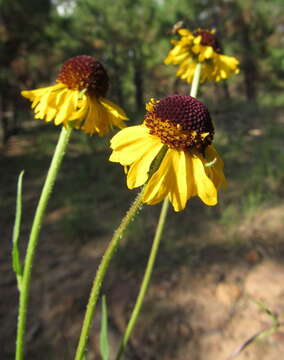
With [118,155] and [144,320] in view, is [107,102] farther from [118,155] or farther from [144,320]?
[144,320]

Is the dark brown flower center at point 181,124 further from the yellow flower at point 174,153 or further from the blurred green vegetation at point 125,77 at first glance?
the blurred green vegetation at point 125,77

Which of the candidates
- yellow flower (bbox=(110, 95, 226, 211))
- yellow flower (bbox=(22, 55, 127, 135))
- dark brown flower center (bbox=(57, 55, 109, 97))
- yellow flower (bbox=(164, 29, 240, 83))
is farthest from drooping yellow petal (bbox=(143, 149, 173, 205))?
yellow flower (bbox=(164, 29, 240, 83))

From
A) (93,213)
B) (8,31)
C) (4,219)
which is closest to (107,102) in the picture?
(93,213)

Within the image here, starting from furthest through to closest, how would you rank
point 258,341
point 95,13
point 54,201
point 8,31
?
point 95,13
point 8,31
point 54,201
point 258,341

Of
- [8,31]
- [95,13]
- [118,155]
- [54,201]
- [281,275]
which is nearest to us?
[118,155]

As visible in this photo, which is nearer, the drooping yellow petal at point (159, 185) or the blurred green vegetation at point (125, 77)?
the drooping yellow petal at point (159, 185)

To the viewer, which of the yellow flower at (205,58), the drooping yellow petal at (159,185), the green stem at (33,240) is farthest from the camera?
the yellow flower at (205,58)

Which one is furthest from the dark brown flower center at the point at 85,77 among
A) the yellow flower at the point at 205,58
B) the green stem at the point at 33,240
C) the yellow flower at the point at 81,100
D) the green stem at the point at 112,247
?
the green stem at the point at 112,247
